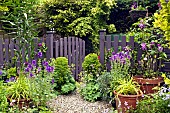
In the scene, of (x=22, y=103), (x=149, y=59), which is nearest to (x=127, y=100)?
(x=149, y=59)

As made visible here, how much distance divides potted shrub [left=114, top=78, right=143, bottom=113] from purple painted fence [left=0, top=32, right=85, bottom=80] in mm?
2000

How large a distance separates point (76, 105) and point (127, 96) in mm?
976

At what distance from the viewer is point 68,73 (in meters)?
4.73

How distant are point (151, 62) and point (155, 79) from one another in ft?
1.27

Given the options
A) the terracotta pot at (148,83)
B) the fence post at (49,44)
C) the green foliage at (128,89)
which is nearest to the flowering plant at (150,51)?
the terracotta pot at (148,83)

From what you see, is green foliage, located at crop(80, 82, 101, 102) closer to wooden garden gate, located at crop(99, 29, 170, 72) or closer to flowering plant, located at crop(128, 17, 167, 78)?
wooden garden gate, located at crop(99, 29, 170, 72)

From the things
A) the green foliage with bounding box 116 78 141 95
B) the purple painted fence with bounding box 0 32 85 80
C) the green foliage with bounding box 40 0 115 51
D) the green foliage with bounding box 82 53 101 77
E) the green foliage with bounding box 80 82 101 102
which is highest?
the green foliage with bounding box 40 0 115 51

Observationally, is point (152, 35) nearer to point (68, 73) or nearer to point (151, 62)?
point (151, 62)

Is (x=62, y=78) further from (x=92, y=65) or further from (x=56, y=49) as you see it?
(x=56, y=49)

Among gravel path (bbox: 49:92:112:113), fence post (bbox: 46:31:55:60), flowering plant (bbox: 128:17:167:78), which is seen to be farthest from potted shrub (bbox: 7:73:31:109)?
flowering plant (bbox: 128:17:167:78)

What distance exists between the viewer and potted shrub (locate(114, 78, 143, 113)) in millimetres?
3457

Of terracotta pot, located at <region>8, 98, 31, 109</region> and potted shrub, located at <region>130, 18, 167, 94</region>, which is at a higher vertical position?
potted shrub, located at <region>130, 18, 167, 94</region>

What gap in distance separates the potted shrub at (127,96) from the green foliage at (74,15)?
4176mm

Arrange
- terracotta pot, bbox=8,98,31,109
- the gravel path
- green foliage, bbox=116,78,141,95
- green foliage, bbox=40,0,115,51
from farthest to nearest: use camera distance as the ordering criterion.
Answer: green foliage, bbox=40,0,115,51 < the gravel path < green foliage, bbox=116,78,141,95 < terracotta pot, bbox=8,98,31,109
